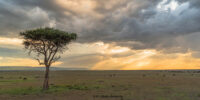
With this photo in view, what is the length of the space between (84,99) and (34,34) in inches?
582

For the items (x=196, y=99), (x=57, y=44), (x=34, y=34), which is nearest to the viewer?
(x=196, y=99)

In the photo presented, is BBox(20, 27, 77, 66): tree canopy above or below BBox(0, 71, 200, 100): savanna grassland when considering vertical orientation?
above

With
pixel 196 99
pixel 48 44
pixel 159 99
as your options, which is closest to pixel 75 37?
pixel 48 44

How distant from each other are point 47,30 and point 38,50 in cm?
390

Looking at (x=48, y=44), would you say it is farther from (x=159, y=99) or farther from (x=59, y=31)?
(x=159, y=99)

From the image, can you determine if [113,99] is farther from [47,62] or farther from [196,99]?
[47,62]

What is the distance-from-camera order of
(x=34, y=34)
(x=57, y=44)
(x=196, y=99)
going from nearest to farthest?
1. (x=196, y=99)
2. (x=34, y=34)
3. (x=57, y=44)

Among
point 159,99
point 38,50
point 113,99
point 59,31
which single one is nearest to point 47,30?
point 59,31

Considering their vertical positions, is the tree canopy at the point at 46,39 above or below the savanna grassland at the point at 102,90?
above

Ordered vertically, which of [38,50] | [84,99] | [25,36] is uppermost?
[25,36]

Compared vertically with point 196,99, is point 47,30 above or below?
above

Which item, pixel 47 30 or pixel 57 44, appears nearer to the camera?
A: pixel 47 30

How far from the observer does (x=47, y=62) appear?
26469mm

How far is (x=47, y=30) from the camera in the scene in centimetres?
2609
